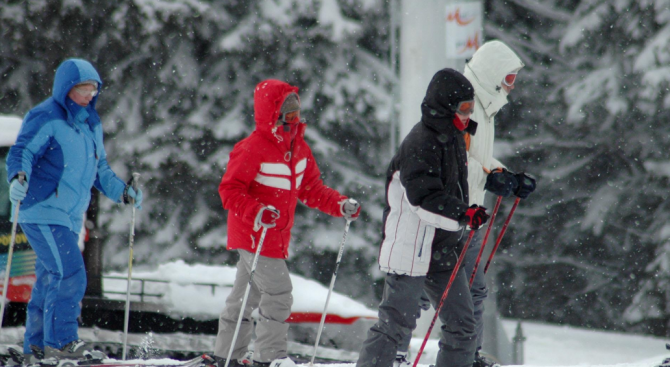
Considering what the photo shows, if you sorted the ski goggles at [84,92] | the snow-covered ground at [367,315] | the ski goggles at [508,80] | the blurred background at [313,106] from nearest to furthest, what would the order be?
the ski goggles at [508,80] < the ski goggles at [84,92] < the snow-covered ground at [367,315] < the blurred background at [313,106]

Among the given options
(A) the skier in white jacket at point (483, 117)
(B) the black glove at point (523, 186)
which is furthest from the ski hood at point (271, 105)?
(B) the black glove at point (523, 186)

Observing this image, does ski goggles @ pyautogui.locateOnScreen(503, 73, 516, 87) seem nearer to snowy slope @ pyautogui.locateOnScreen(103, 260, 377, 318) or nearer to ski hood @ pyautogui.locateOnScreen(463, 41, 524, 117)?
ski hood @ pyautogui.locateOnScreen(463, 41, 524, 117)

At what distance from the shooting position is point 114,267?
13117mm

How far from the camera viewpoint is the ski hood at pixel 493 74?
4.02 metres

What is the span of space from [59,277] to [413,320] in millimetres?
2133

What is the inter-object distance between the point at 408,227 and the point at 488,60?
1.24 meters

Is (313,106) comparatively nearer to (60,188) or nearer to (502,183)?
(60,188)

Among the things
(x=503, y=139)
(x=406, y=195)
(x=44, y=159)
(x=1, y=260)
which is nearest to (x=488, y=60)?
(x=406, y=195)

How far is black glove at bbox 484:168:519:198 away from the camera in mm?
3500

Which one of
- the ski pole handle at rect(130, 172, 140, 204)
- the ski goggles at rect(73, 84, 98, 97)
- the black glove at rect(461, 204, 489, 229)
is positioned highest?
the ski goggles at rect(73, 84, 98, 97)

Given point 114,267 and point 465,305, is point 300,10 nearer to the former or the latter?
point 114,267

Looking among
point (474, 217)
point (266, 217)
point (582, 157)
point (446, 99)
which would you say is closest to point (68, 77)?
point (266, 217)

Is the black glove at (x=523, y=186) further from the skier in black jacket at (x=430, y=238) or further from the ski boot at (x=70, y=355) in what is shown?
the ski boot at (x=70, y=355)

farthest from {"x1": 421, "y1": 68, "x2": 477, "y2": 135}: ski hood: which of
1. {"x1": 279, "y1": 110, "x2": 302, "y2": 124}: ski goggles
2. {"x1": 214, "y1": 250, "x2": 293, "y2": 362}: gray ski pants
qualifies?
{"x1": 214, "y1": 250, "x2": 293, "y2": 362}: gray ski pants
